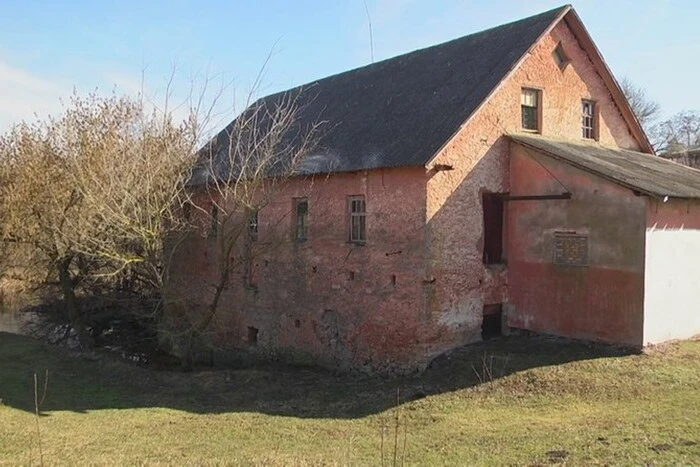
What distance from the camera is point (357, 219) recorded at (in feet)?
58.5

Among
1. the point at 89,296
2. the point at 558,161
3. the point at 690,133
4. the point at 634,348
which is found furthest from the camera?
the point at 690,133

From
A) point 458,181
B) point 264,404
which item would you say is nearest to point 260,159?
point 458,181

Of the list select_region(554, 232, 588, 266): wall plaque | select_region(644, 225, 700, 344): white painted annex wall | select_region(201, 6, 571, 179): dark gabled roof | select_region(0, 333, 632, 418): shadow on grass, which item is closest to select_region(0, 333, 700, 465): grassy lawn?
select_region(0, 333, 632, 418): shadow on grass

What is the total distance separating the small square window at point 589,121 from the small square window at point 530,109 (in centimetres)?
234

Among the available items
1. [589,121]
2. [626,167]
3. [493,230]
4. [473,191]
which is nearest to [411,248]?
[473,191]

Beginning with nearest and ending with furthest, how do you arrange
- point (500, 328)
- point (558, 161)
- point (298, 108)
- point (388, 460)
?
point (388, 460)
point (558, 161)
point (500, 328)
point (298, 108)

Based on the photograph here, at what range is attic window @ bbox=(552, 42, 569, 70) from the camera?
18.4 meters

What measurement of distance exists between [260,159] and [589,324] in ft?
32.5

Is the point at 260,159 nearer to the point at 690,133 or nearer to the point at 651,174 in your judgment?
the point at 651,174

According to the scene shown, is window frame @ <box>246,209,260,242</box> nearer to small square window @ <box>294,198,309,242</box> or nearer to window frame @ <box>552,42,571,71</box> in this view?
small square window @ <box>294,198,309,242</box>

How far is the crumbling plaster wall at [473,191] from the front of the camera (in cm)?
1590

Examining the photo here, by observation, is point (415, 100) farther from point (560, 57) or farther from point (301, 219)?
point (301, 219)

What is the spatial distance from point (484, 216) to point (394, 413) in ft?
Answer: 21.4

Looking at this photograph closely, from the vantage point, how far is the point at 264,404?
48.5ft
